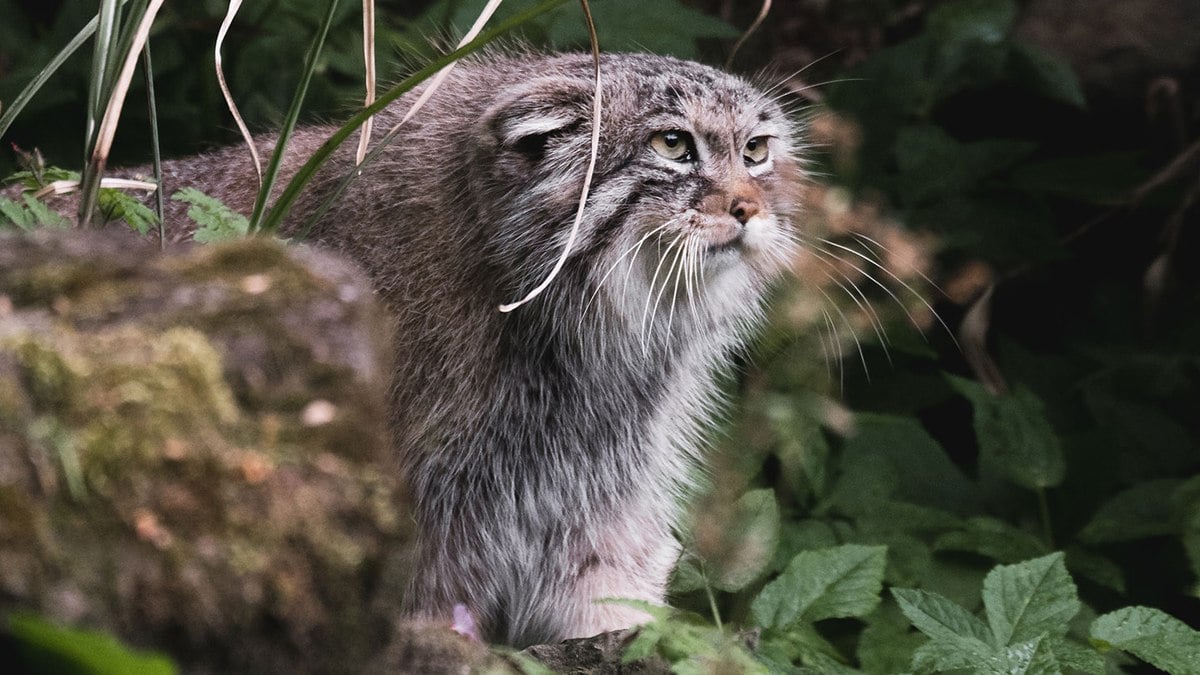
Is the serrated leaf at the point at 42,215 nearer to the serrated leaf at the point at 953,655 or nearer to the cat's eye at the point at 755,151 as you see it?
the cat's eye at the point at 755,151

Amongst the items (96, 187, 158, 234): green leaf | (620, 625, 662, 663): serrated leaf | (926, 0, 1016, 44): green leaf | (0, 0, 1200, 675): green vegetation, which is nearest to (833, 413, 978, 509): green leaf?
(0, 0, 1200, 675): green vegetation

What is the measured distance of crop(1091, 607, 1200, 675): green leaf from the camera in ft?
8.49

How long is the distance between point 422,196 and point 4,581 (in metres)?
A: 1.97

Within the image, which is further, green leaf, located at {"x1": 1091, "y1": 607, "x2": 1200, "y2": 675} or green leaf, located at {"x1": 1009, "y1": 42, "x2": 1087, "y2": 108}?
green leaf, located at {"x1": 1009, "y1": 42, "x2": 1087, "y2": 108}

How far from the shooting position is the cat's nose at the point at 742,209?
9.98 feet

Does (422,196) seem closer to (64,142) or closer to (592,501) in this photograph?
(592,501)

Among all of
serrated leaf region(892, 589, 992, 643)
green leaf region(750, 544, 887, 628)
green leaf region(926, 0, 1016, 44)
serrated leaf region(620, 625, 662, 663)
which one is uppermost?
green leaf region(926, 0, 1016, 44)

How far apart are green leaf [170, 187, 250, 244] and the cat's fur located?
0.67m

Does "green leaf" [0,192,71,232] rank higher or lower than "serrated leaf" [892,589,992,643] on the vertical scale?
higher

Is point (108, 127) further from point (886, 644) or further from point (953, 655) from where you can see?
point (886, 644)

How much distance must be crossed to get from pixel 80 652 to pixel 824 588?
176cm

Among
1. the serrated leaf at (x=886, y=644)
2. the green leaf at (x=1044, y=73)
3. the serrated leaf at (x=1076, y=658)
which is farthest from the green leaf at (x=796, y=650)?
the green leaf at (x=1044, y=73)

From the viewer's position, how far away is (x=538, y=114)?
10.00ft

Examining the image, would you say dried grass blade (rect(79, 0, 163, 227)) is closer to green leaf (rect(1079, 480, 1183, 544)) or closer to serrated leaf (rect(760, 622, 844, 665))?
serrated leaf (rect(760, 622, 844, 665))
